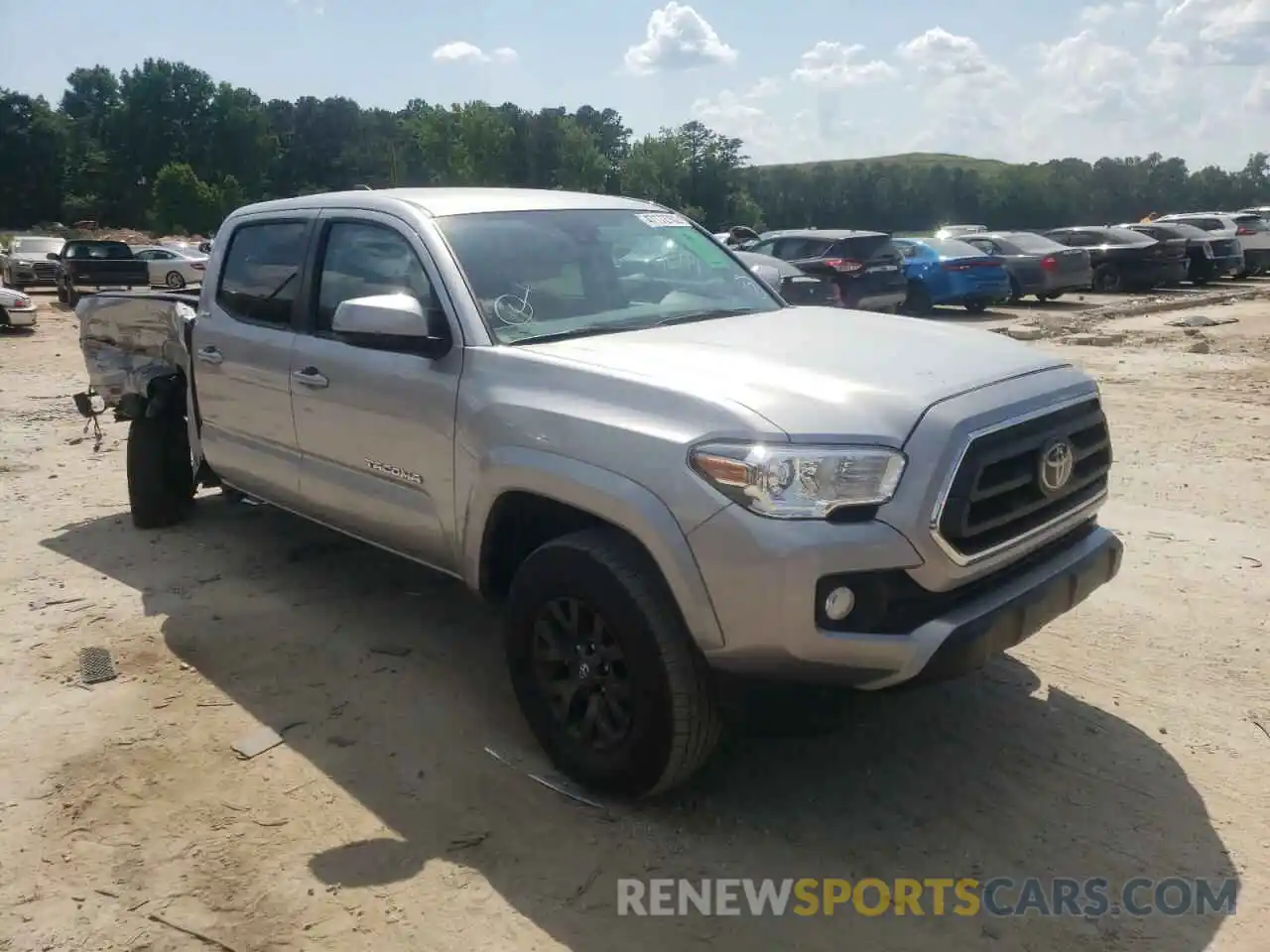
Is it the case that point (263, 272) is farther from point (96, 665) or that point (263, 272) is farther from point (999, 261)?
point (999, 261)

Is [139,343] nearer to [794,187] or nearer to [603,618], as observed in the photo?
[603,618]

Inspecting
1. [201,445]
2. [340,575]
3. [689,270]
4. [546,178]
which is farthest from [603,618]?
[546,178]

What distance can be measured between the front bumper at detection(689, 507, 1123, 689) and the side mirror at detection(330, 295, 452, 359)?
1.38 m

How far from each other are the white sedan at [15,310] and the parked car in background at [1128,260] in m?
20.7

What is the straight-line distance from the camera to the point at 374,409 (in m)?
4.15

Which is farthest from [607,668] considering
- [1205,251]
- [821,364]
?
[1205,251]

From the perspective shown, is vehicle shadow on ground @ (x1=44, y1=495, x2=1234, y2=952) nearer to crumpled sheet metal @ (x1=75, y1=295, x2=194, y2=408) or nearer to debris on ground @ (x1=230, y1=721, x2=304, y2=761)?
debris on ground @ (x1=230, y1=721, x2=304, y2=761)

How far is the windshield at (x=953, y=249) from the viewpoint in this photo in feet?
61.6

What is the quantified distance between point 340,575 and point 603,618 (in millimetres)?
2775

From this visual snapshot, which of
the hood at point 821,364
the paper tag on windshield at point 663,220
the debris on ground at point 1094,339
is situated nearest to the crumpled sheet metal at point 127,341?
the paper tag on windshield at point 663,220

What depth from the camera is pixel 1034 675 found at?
427 cm

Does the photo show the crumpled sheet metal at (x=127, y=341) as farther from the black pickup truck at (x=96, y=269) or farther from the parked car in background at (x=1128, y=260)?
the parked car in background at (x=1128, y=260)

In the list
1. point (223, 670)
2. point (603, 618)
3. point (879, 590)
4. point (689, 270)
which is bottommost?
point (223, 670)

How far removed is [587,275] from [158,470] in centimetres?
352
